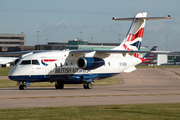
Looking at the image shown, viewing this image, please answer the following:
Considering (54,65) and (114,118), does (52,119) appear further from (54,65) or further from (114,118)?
(54,65)

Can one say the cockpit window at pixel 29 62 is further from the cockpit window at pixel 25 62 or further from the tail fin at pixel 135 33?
the tail fin at pixel 135 33

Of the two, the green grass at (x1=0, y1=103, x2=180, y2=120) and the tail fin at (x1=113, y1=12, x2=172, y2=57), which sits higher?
the tail fin at (x1=113, y1=12, x2=172, y2=57)

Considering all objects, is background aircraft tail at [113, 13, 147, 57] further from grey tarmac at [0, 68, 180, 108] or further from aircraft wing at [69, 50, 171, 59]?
grey tarmac at [0, 68, 180, 108]

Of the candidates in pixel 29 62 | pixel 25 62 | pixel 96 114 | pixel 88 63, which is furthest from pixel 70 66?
pixel 96 114

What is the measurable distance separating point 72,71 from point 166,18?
12.3 metres

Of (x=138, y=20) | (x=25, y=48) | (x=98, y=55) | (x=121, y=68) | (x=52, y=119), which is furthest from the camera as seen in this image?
(x=25, y=48)

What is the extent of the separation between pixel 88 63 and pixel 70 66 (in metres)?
2.14

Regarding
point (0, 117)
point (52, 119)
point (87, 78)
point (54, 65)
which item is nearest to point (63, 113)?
point (52, 119)

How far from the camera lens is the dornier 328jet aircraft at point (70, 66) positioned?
27.8 m

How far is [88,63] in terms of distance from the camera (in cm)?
2930

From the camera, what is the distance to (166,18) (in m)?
34.4

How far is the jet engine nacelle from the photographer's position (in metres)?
29.2

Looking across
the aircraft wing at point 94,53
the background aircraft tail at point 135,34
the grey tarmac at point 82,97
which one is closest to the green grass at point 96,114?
the grey tarmac at point 82,97

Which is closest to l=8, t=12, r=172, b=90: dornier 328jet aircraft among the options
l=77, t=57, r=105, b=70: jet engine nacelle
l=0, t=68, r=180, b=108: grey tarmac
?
l=77, t=57, r=105, b=70: jet engine nacelle
